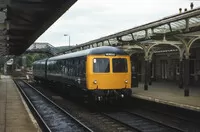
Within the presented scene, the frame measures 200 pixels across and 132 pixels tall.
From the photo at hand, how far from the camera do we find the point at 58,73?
25859 millimetres

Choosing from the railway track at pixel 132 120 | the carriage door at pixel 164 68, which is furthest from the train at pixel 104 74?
Answer: the carriage door at pixel 164 68

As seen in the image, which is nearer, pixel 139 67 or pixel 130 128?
pixel 130 128

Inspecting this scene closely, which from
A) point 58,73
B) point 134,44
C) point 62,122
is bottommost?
point 62,122

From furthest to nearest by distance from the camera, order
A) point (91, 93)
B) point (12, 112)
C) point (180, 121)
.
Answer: point (91, 93) → point (12, 112) → point (180, 121)

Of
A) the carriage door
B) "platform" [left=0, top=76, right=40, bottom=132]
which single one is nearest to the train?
"platform" [left=0, top=76, right=40, bottom=132]

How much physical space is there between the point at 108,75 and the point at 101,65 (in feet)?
1.80

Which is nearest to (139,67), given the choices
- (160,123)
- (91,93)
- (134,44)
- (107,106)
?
(134,44)

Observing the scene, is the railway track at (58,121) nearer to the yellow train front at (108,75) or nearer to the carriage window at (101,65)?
the yellow train front at (108,75)

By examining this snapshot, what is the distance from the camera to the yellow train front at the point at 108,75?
17.2m

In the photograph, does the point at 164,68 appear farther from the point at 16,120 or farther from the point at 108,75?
the point at 16,120

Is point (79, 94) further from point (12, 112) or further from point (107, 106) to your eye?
point (12, 112)

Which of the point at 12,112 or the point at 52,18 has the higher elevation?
the point at 52,18

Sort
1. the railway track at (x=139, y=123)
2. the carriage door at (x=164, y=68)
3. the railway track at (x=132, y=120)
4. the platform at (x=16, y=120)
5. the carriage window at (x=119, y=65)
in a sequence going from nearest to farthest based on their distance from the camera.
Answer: the platform at (x=16, y=120) < the railway track at (x=139, y=123) < the railway track at (x=132, y=120) < the carriage window at (x=119, y=65) < the carriage door at (x=164, y=68)

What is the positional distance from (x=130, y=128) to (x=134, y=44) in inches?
497
